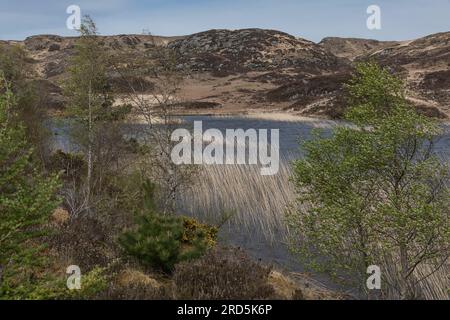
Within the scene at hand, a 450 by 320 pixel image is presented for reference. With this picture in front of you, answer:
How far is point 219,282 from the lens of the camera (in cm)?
884

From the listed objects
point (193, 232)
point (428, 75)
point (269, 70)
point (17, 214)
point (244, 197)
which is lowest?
point (193, 232)

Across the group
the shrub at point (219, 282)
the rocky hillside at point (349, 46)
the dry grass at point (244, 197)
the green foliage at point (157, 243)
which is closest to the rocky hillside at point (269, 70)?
the dry grass at point (244, 197)

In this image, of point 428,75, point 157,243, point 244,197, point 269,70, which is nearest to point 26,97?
point 244,197

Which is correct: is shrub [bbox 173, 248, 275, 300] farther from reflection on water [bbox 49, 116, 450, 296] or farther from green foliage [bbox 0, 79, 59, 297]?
reflection on water [bbox 49, 116, 450, 296]

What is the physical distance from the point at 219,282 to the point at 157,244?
9.95 feet

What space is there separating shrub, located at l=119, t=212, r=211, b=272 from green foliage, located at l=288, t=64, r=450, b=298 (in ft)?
14.1

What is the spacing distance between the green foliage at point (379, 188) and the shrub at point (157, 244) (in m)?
4.30

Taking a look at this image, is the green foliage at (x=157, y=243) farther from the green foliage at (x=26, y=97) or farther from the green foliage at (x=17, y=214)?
the green foliage at (x=26, y=97)

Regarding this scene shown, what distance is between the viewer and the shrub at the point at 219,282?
822 centimetres

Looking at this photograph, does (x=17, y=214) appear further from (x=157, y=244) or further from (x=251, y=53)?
(x=251, y=53)

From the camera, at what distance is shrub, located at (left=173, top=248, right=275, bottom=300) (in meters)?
8.22

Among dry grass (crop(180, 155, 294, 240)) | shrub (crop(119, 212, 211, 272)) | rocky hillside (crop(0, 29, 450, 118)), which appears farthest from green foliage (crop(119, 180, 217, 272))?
rocky hillside (crop(0, 29, 450, 118))

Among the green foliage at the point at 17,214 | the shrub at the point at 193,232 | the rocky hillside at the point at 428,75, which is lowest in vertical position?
the shrub at the point at 193,232

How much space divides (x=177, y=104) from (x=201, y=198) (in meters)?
5.56
